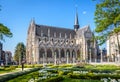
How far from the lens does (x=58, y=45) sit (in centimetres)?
11631

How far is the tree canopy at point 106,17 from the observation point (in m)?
34.9

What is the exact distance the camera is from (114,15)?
115 ft

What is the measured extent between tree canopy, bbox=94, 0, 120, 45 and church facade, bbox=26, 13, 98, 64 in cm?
7101

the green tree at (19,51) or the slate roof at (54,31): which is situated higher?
the slate roof at (54,31)

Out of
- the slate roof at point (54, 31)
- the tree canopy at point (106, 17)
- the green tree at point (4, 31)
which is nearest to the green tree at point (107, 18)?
the tree canopy at point (106, 17)

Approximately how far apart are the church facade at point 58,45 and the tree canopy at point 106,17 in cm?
7101

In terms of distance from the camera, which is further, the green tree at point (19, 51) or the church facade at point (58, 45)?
the green tree at point (19, 51)

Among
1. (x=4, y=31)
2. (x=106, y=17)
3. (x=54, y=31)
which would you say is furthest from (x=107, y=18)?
(x=54, y=31)

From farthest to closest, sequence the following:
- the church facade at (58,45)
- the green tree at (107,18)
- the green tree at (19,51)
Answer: the green tree at (19,51)
the church facade at (58,45)
the green tree at (107,18)

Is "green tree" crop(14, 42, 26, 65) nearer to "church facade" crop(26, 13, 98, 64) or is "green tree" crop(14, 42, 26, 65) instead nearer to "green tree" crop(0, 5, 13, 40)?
"church facade" crop(26, 13, 98, 64)

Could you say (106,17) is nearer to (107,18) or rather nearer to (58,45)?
(107,18)

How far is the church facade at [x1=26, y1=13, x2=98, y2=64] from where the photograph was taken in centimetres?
11031

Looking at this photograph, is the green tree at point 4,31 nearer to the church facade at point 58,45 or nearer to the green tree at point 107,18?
the green tree at point 107,18

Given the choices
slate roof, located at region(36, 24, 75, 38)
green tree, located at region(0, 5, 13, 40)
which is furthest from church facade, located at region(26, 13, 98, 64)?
green tree, located at region(0, 5, 13, 40)
